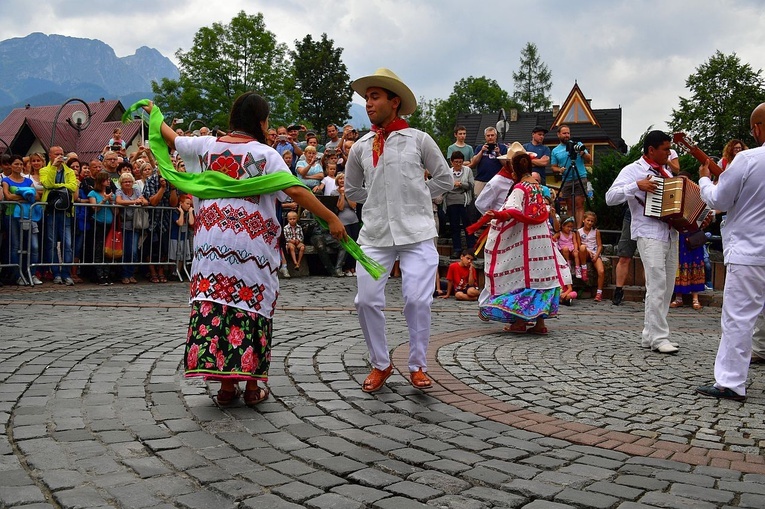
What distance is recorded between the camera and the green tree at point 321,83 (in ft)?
213

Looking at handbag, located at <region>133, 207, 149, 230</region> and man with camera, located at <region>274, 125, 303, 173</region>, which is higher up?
man with camera, located at <region>274, 125, 303, 173</region>

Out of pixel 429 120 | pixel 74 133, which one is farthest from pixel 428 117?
pixel 74 133

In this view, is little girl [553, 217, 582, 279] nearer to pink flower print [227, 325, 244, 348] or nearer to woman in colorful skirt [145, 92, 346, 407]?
woman in colorful skirt [145, 92, 346, 407]

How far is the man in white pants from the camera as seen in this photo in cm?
597

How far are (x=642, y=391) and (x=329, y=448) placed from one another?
2.78m

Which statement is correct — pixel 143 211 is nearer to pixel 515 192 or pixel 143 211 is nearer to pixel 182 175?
pixel 515 192

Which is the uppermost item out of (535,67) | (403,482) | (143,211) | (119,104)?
(535,67)

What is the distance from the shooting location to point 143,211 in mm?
13719

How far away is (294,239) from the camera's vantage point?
15.6 meters

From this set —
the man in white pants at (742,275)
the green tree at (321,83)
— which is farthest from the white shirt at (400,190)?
the green tree at (321,83)

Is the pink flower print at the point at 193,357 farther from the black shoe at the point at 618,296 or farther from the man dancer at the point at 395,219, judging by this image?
the black shoe at the point at 618,296

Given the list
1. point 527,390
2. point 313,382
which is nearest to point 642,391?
point 527,390

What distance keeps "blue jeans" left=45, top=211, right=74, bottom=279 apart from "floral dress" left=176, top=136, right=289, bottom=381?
8255mm

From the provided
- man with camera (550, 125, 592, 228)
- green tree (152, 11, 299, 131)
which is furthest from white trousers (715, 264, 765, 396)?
green tree (152, 11, 299, 131)
